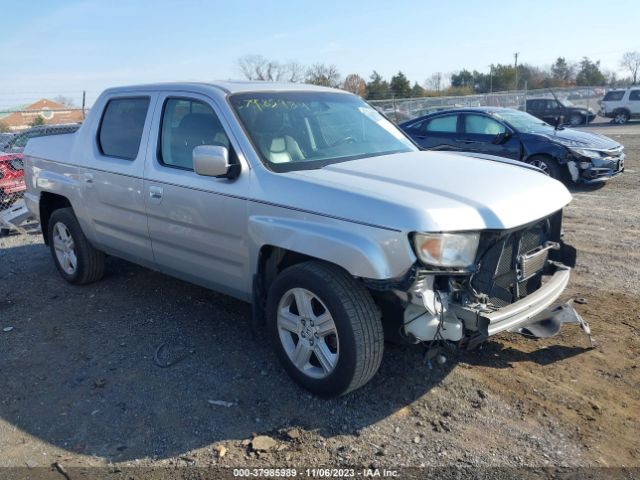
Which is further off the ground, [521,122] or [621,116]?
[521,122]

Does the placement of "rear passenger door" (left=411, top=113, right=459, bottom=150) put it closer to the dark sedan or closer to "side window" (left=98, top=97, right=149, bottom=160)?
the dark sedan

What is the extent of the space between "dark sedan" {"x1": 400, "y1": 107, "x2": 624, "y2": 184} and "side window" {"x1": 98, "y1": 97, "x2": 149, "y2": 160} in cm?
716

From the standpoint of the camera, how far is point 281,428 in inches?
132

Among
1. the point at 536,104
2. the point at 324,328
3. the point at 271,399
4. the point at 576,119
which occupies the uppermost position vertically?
the point at 324,328

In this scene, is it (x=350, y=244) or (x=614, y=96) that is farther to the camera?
(x=614, y=96)

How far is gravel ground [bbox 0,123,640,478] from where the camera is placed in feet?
10.3

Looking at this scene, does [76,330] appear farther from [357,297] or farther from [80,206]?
[357,297]

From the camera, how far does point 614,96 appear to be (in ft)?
94.5

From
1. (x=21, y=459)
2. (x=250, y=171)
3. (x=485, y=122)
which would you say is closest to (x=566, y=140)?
(x=485, y=122)

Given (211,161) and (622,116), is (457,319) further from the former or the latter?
(622,116)

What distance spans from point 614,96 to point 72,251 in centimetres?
2959

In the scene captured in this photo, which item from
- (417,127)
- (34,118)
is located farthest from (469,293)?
A: (34,118)

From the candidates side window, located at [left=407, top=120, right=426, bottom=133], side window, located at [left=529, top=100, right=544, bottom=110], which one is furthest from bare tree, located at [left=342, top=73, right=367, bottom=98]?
side window, located at [left=407, top=120, right=426, bottom=133]

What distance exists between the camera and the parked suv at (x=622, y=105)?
28092 millimetres
